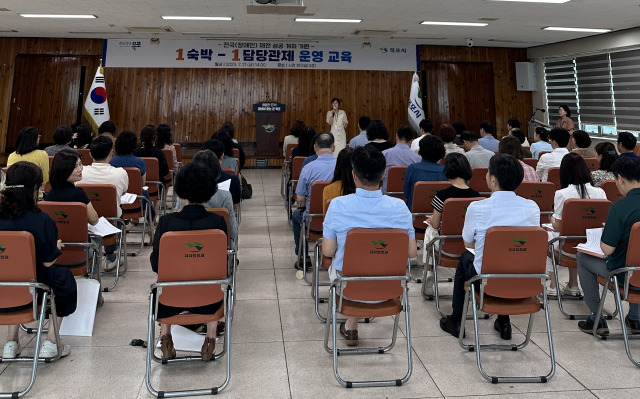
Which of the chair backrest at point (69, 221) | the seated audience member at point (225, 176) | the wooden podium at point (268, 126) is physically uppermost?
the wooden podium at point (268, 126)

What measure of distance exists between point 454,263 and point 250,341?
65.6 inches

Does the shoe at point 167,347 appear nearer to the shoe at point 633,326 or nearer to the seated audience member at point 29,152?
the shoe at point 633,326

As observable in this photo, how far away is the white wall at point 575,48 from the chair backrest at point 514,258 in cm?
949

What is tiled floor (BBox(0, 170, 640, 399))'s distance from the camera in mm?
2930

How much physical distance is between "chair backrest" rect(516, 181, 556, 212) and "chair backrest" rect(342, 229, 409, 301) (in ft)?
7.80

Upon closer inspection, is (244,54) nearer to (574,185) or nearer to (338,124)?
(338,124)

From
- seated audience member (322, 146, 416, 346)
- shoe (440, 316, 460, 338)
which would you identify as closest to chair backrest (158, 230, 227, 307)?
seated audience member (322, 146, 416, 346)

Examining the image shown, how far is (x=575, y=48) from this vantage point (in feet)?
39.6

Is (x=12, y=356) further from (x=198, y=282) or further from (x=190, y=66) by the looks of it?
(x=190, y=66)

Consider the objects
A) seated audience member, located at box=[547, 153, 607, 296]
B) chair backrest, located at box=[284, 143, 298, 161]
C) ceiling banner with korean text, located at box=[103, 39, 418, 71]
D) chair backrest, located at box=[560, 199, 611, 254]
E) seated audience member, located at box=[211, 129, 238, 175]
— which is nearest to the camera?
chair backrest, located at box=[560, 199, 611, 254]

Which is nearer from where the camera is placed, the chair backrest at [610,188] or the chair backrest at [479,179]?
the chair backrest at [610,188]

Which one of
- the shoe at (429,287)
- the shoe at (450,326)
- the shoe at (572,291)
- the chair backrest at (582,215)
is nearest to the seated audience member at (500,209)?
the shoe at (450,326)

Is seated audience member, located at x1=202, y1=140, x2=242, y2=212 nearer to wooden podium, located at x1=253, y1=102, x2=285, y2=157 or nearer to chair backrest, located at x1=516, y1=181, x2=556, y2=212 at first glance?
chair backrest, located at x1=516, y1=181, x2=556, y2=212

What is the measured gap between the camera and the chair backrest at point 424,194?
4629 mm
